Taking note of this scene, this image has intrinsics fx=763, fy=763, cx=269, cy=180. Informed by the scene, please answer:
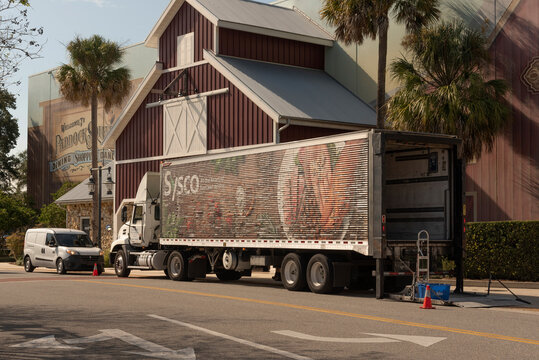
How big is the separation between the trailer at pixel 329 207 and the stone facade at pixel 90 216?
64.9ft

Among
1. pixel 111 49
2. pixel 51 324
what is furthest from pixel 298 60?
pixel 51 324

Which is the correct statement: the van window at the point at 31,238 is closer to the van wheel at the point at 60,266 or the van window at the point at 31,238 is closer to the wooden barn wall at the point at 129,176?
the van wheel at the point at 60,266

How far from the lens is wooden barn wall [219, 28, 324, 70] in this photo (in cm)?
3288

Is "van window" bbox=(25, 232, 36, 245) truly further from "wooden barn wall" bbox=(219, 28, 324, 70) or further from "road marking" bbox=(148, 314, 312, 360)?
"road marking" bbox=(148, 314, 312, 360)

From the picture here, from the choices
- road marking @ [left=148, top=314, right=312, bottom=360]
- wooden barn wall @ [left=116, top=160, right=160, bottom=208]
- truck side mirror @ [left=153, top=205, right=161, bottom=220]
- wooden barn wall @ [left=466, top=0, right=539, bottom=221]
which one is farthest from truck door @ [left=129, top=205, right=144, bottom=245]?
road marking @ [left=148, top=314, right=312, bottom=360]

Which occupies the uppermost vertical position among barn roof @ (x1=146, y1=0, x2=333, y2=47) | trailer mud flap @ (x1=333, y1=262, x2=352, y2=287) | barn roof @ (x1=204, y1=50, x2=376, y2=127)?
barn roof @ (x1=146, y1=0, x2=333, y2=47)

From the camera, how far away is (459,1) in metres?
28.8

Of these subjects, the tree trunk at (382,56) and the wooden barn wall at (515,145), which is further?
the wooden barn wall at (515,145)

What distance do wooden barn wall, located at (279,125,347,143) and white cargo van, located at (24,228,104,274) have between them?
8.54m

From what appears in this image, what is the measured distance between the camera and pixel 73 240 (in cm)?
3027

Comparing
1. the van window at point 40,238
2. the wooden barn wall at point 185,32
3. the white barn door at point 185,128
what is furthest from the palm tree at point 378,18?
the van window at point 40,238

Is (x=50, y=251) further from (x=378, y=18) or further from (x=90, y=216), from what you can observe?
(x=378, y=18)

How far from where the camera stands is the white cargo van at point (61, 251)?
29125 millimetres

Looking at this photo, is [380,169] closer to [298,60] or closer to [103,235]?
[298,60]
